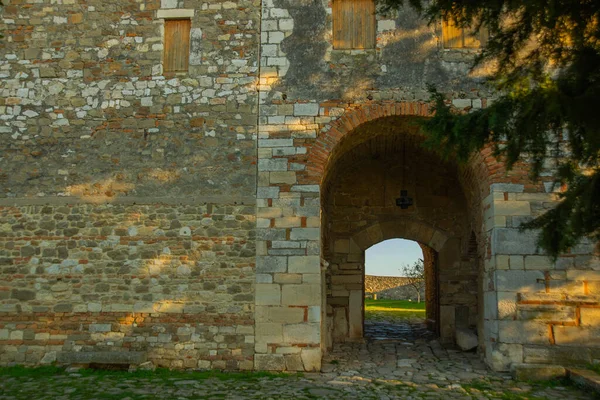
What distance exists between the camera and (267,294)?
762 centimetres

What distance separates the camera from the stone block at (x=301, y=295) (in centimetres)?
756

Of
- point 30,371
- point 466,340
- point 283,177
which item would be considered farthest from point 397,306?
point 30,371

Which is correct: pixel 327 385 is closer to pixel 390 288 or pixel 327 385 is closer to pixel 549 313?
pixel 549 313

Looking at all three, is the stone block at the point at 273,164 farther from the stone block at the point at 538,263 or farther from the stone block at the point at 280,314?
the stone block at the point at 538,263

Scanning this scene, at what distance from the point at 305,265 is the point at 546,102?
4.66 meters

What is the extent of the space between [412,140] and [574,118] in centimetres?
566

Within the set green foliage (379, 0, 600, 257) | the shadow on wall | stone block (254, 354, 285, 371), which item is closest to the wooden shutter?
the shadow on wall

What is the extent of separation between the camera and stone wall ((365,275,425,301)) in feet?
75.1

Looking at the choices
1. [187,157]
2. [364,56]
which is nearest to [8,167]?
[187,157]

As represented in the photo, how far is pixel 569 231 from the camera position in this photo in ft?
11.9

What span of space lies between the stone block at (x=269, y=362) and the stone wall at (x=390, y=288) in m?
15.6

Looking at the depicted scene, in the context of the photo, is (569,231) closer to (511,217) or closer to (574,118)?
(574,118)

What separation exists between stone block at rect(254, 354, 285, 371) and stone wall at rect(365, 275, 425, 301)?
15.6 metres

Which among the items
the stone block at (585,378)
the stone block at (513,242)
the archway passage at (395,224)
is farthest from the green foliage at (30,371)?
the stone block at (585,378)
